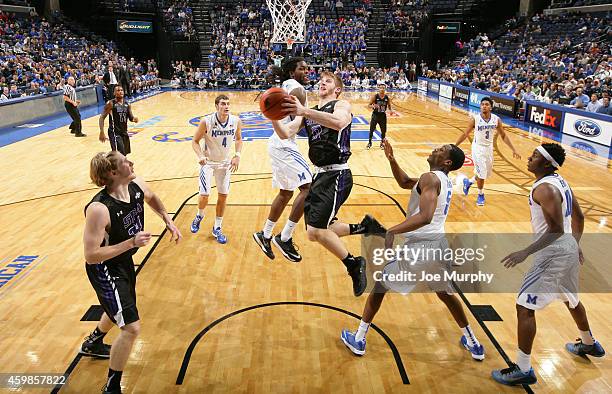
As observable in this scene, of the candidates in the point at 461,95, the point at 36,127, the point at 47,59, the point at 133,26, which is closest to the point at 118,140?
the point at 36,127

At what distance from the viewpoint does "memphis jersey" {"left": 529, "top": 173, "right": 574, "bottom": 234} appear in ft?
12.0

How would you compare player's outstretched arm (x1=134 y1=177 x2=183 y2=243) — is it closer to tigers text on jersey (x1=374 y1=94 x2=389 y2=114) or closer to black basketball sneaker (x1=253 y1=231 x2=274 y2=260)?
black basketball sneaker (x1=253 y1=231 x2=274 y2=260)

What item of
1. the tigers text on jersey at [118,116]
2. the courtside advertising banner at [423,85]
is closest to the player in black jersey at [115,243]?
the tigers text on jersey at [118,116]

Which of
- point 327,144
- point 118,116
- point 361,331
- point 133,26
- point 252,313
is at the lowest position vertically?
point 252,313

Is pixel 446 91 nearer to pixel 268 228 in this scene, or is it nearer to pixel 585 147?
pixel 585 147

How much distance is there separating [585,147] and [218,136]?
11.4 m

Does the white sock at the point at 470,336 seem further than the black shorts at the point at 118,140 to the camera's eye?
No

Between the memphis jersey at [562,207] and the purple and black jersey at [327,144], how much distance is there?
1.71 m

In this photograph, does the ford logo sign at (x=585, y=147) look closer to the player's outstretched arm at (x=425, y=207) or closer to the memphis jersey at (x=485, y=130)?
the memphis jersey at (x=485, y=130)

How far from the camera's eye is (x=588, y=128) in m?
14.2

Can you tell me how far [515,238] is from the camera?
6996mm

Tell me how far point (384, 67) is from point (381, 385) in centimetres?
3356

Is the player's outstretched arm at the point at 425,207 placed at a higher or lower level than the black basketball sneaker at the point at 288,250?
higher

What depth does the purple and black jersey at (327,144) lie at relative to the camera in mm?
4547
